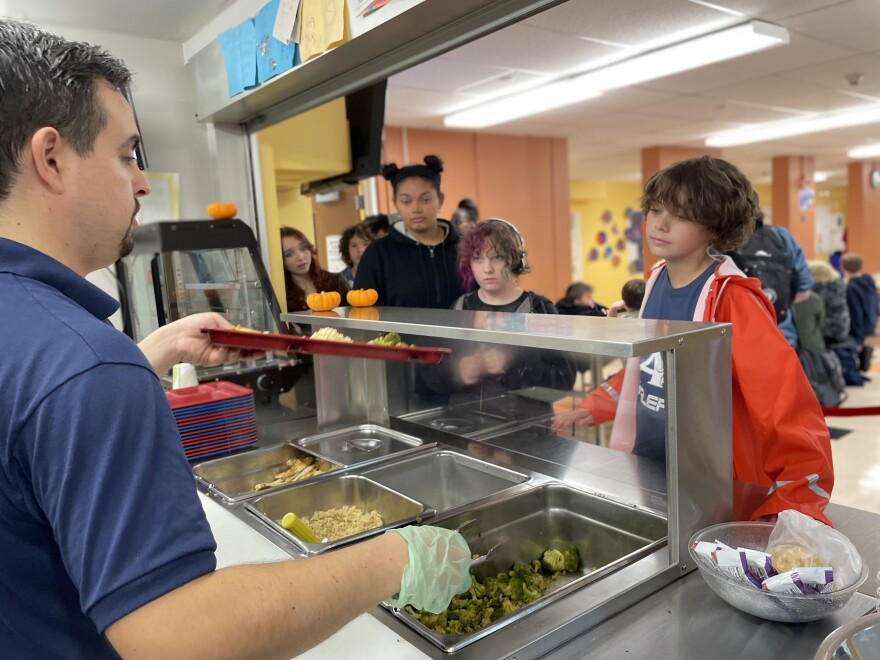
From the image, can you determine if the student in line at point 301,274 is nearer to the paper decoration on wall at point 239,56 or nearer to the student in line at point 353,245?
the student in line at point 353,245

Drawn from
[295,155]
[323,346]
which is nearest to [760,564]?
[323,346]

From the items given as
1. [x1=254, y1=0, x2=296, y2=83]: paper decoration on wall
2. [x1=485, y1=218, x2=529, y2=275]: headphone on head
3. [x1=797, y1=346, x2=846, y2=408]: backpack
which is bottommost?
[x1=797, y1=346, x2=846, y2=408]: backpack

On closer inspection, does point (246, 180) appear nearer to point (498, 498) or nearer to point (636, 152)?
point (498, 498)

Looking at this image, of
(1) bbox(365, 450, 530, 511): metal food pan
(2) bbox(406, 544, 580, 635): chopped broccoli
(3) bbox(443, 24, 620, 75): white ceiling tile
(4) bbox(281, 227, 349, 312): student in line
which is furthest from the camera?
(3) bbox(443, 24, 620, 75): white ceiling tile

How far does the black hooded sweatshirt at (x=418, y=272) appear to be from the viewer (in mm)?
2408

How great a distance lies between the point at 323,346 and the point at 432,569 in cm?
50

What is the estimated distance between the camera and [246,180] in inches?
108

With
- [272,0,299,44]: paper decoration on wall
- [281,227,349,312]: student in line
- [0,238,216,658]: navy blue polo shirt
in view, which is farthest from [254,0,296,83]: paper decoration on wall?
[0,238,216,658]: navy blue polo shirt

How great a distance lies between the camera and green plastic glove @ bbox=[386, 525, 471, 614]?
928 millimetres

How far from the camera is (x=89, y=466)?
23.8 inches

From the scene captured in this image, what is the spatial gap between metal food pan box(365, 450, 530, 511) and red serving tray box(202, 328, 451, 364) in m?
0.57

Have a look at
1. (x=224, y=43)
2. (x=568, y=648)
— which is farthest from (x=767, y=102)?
(x=568, y=648)

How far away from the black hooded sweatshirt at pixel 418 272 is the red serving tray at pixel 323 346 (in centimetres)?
104

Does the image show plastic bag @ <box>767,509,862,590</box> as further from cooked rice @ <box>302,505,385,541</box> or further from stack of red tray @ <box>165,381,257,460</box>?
stack of red tray @ <box>165,381,257,460</box>
